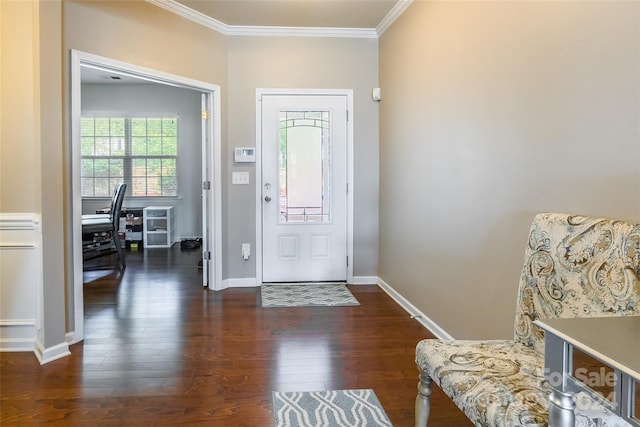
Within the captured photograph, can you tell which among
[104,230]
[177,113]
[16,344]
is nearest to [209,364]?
[16,344]

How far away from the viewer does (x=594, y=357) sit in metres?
0.82

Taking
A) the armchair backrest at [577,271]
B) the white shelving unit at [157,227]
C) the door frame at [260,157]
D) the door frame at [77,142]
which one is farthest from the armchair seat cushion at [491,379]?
the white shelving unit at [157,227]

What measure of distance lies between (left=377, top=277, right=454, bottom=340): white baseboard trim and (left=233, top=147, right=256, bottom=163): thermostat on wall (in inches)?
70.4

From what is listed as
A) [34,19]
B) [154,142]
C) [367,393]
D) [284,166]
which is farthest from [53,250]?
[154,142]

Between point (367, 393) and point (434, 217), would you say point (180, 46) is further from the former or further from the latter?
point (367, 393)

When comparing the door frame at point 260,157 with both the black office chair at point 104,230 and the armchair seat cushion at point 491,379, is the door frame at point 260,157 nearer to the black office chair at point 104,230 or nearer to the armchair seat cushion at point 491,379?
the black office chair at point 104,230

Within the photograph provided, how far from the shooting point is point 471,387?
130 centimetres

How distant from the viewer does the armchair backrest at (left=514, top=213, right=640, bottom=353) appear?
1252mm

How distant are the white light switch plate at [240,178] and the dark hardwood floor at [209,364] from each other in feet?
3.70

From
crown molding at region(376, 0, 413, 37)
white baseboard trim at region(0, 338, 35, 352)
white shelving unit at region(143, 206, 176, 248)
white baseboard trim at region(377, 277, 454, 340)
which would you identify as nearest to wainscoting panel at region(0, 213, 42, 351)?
white baseboard trim at region(0, 338, 35, 352)

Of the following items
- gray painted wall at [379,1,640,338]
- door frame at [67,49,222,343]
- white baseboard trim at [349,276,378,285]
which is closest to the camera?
gray painted wall at [379,1,640,338]

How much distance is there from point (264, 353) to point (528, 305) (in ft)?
5.25

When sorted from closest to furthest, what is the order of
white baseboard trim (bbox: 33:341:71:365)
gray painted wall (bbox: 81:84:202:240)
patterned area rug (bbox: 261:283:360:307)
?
white baseboard trim (bbox: 33:341:71:365) → patterned area rug (bbox: 261:283:360:307) → gray painted wall (bbox: 81:84:202:240)

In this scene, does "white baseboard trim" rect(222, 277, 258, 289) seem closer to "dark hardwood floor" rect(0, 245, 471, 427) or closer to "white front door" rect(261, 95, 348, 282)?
"white front door" rect(261, 95, 348, 282)
